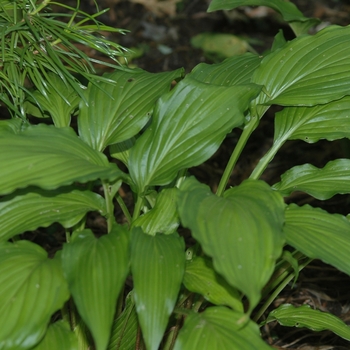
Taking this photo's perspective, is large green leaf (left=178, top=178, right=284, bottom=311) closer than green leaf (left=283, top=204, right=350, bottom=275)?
Yes

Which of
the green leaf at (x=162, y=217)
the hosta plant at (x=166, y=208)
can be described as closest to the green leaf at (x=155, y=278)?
the hosta plant at (x=166, y=208)

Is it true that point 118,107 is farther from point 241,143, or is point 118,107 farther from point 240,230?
point 240,230

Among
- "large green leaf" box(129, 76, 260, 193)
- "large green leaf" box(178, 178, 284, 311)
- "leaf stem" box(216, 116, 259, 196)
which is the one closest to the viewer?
"large green leaf" box(178, 178, 284, 311)

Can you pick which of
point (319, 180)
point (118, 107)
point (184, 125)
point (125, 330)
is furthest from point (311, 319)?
point (118, 107)

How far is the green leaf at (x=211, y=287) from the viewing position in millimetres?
1163

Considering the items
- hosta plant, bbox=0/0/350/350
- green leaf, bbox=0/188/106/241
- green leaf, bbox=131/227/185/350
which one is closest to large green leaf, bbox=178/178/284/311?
hosta plant, bbox=0/0/350/350

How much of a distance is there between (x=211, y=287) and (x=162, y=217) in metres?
0.18

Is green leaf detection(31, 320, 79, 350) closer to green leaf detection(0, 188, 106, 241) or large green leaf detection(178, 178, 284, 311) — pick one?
green leaf detection(0, 188, 106, 241)

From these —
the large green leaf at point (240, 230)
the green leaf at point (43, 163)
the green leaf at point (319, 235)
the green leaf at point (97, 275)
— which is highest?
the green leaf at point (43, 163)

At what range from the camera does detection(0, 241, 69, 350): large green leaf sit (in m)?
1.03

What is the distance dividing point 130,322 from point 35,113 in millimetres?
584

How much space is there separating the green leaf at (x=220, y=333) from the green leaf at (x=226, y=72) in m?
0.57

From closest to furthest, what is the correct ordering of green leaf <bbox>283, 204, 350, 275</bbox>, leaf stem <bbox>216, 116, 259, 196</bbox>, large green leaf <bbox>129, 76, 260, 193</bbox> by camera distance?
green leaf <bbox>283, 204, 350, 275</bbox>
large green leaf <bbox>129, 76, 260, 193</bbox>
leaf stem <bbox>216, 116, 259, 196</bbox>

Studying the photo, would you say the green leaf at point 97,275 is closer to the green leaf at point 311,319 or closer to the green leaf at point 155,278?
the green leaf at point 155,278
